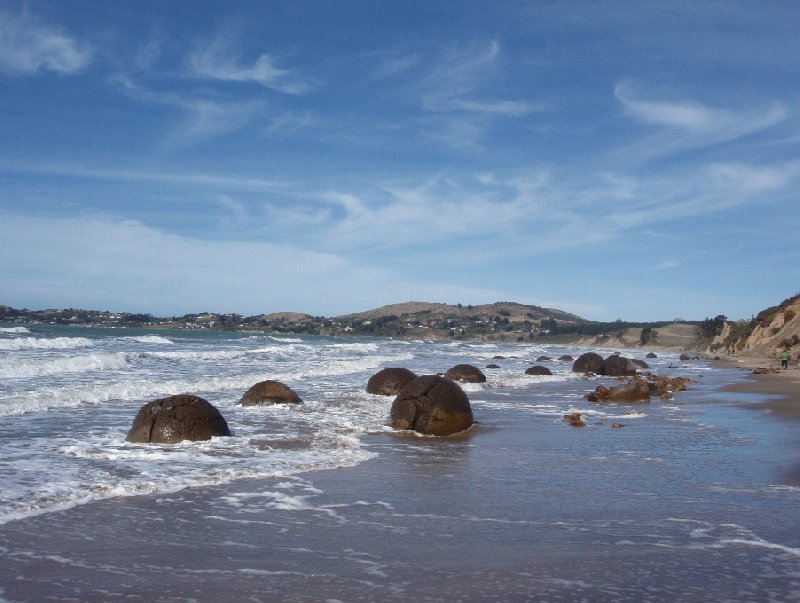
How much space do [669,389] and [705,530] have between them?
65.3ft

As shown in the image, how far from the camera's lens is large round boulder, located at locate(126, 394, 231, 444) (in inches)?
441

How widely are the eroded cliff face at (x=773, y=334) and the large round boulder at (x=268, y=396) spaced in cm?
3433

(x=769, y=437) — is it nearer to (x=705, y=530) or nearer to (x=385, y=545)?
(x=705, y=530)

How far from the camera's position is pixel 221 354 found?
139 ft

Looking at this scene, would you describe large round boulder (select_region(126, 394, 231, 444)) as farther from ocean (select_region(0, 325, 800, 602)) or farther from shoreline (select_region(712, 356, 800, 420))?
shoreline (select_region(712, 356, 800, 420))

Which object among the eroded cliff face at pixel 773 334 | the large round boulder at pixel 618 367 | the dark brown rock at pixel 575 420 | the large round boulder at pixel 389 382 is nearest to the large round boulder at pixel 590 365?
the large round boulder at pixel 618 367

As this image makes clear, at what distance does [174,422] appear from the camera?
11352 mm

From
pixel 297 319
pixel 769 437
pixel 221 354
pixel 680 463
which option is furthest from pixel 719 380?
pixel 297 319

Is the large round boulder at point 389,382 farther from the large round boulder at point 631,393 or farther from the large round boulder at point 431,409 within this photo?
the large round boulder at point 431,409

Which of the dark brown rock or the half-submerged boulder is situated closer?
the dark brown rock

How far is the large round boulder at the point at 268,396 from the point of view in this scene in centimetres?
1722

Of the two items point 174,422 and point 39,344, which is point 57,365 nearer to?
point 174,422

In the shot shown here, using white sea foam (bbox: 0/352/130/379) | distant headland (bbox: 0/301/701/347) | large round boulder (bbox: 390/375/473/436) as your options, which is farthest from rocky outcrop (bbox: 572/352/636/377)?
distant headland (bbox: 0/301/701/347)

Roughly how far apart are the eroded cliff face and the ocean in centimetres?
3573
